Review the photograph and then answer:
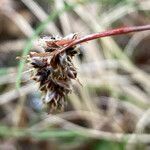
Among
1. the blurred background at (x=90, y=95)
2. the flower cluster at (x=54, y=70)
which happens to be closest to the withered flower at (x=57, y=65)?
the flower cluster at (x=54, y=70)

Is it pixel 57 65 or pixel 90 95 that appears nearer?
pixel 57 65

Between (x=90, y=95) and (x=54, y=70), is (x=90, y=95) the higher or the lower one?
the higher one

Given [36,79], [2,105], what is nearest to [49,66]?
[36,79]

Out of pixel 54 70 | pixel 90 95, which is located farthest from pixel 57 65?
pixel 90 95

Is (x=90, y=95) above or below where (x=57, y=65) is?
above

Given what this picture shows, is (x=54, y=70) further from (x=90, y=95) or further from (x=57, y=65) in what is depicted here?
(x=90, y=95)

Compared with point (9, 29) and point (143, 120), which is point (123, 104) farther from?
point (9, 29)
